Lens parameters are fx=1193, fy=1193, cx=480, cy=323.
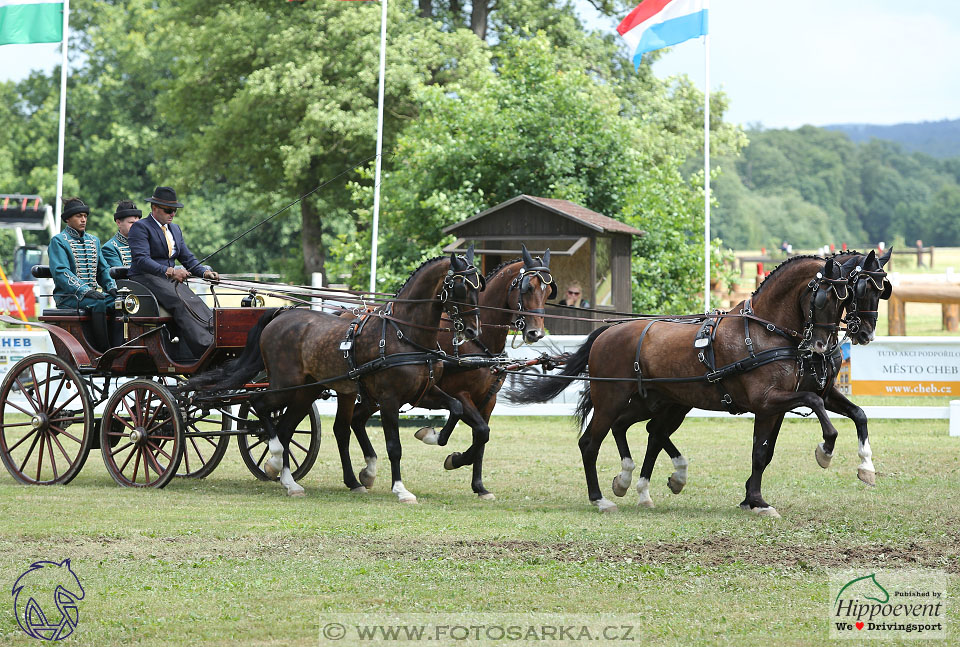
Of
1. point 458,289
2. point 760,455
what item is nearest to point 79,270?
point 458,289

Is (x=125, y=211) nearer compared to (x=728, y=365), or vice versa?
(x=728, y=365)

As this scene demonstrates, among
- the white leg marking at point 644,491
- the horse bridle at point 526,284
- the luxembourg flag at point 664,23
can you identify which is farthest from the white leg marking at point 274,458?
the luxembourg flag at point 664,23

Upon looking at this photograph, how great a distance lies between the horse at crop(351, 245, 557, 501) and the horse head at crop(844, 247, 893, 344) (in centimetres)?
235

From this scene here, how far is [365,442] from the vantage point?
436 inches

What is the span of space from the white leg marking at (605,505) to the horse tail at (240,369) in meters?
3.33

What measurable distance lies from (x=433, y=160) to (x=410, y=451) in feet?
33.3

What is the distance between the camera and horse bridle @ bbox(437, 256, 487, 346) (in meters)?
9.71

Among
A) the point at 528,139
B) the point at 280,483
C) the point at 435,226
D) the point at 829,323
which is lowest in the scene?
the point at 280,483

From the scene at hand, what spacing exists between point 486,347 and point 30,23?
14241 mm

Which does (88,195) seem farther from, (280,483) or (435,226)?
(280,483)

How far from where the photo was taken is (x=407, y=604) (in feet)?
19.9

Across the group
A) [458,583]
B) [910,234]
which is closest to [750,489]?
[458,583]

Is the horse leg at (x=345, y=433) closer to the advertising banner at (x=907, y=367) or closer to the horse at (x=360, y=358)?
the horse at (x=360, y=358)

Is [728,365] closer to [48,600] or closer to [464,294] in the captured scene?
[464,294]
